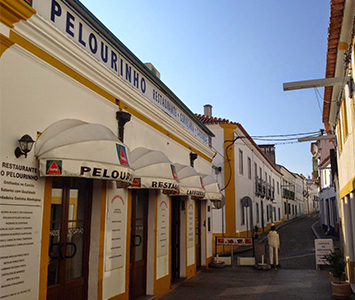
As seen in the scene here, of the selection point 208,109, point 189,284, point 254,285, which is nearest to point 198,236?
point 189,284

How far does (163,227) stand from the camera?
8781 millimetres

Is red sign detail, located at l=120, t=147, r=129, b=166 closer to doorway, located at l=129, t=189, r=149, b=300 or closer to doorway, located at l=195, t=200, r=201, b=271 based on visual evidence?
doorway, located at l=129, t=189, r=149, b=300

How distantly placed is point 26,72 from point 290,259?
44.0 ft

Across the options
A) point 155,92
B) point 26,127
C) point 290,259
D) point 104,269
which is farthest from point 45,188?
point 290,259

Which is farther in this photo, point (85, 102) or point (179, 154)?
point (179, 154)

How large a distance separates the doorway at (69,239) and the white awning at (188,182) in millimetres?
3248

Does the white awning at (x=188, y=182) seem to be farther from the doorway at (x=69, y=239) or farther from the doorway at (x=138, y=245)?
the doorway at (x=69, y=239)

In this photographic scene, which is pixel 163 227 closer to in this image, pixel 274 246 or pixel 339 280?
pixel 339 280

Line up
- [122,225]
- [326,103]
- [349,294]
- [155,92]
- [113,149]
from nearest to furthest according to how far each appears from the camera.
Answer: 1. [113,149]
2. [122,225]
3. [349,294]
4. [155,92]
5. [326,103]

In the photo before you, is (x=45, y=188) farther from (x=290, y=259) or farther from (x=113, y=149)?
(x=290, y=259)

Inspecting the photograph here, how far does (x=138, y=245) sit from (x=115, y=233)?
1237mm

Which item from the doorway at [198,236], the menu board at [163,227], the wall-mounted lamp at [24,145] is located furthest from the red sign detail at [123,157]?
the doorway at [198,236]

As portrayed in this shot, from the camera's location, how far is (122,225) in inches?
265

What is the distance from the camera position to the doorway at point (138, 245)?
7477mm
